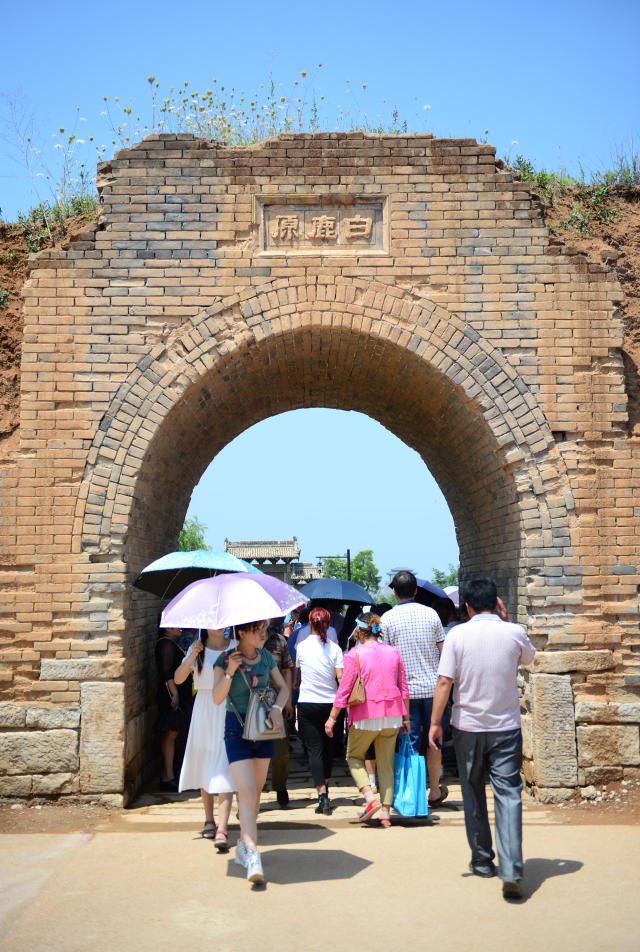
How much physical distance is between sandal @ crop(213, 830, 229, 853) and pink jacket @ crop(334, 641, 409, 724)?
127 centimetres

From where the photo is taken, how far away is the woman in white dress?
5535 mm

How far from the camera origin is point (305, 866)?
510 centimetres

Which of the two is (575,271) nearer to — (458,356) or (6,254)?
(458,356)

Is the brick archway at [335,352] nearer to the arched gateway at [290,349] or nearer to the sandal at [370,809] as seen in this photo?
the arched gateway at [290,349]

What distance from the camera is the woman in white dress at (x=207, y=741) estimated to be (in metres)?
5.54

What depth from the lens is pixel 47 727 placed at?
270 inches

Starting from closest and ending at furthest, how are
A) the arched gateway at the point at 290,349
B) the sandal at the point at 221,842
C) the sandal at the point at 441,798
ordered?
the sandal at the point at 221,842, the sandal at the point at 441,798, the arched gateway at the point at 290,349

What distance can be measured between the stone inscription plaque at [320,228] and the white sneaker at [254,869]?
5.27m

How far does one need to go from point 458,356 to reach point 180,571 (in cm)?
319

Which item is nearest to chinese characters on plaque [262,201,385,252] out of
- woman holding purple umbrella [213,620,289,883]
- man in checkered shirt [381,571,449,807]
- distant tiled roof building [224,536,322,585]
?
man in checkered shirt [381,571,449,807]

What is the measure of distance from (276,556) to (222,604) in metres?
33.9

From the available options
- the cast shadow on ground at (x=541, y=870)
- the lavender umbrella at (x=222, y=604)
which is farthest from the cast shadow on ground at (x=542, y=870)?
the lavender umbrella at (x=222, y=604)

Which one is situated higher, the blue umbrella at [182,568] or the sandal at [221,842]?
the blue umbrella at [182,568]

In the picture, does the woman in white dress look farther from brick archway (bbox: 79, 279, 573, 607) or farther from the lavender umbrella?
brick archway (bbox: 79, 279, 573, 607)
